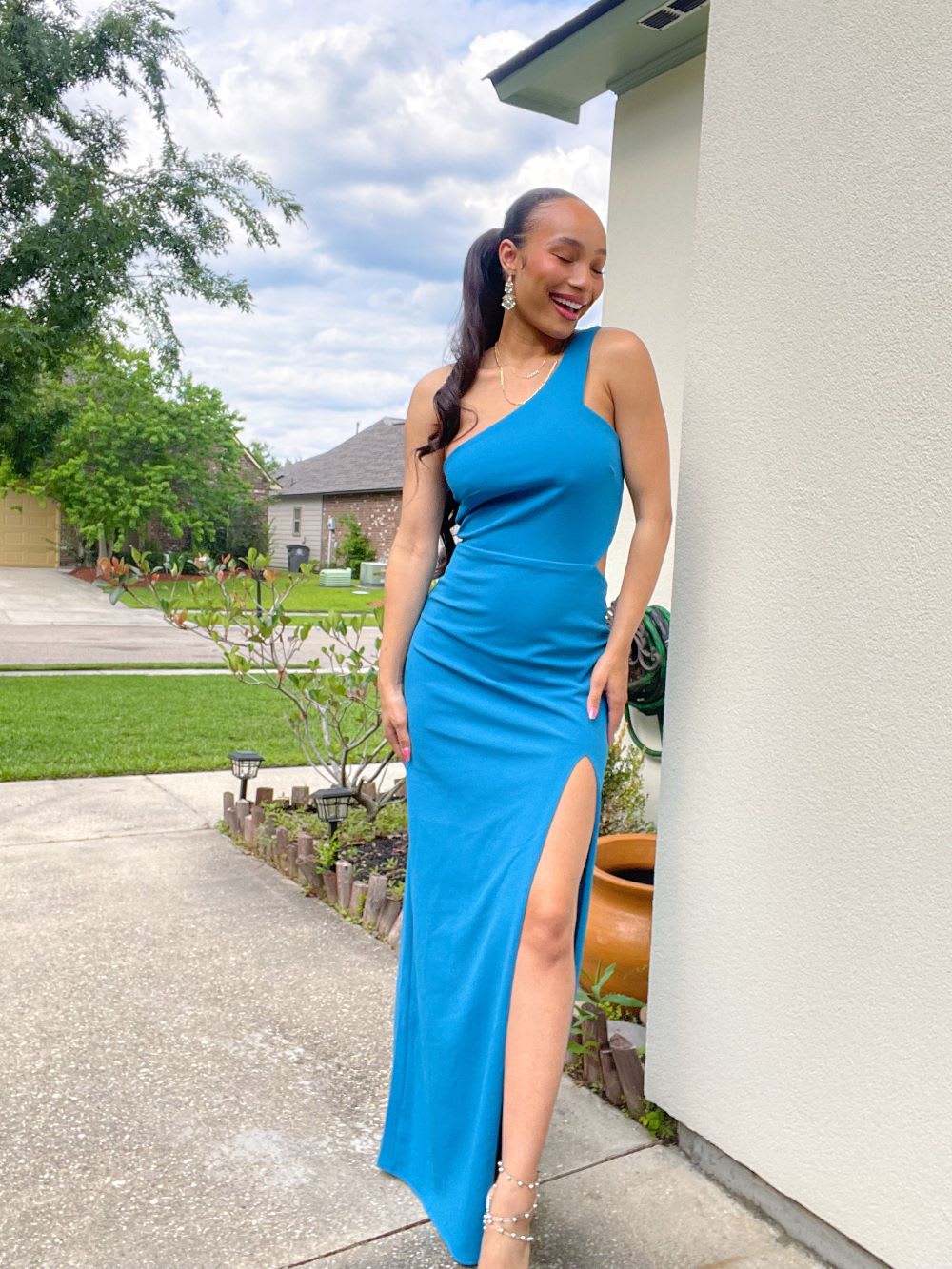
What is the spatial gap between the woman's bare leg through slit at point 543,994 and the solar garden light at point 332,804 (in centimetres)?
231

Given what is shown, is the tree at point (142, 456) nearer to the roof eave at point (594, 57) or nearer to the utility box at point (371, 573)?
the utility box at point (371, 573)

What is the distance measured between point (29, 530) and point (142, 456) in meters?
5.27

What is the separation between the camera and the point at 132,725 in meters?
7.86

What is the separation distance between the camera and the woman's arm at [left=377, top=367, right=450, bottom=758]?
224cm

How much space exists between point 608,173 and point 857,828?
11.2 feet

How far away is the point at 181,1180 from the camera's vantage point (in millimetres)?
2172

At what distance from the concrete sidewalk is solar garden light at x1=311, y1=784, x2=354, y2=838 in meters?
0.36

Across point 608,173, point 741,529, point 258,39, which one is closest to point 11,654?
point 258,39

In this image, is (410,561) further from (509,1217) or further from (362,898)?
(362,898)

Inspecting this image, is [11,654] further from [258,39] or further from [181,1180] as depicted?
[181,1180]

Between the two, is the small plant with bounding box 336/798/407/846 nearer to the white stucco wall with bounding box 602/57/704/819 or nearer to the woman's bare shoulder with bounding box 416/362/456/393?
the white stucco wall with bounding box 602/57/704/819

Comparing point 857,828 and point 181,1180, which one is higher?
point 857,828

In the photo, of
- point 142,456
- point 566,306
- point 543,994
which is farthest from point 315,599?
point 543,994

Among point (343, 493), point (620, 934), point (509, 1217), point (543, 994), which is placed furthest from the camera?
point (343, 493)
